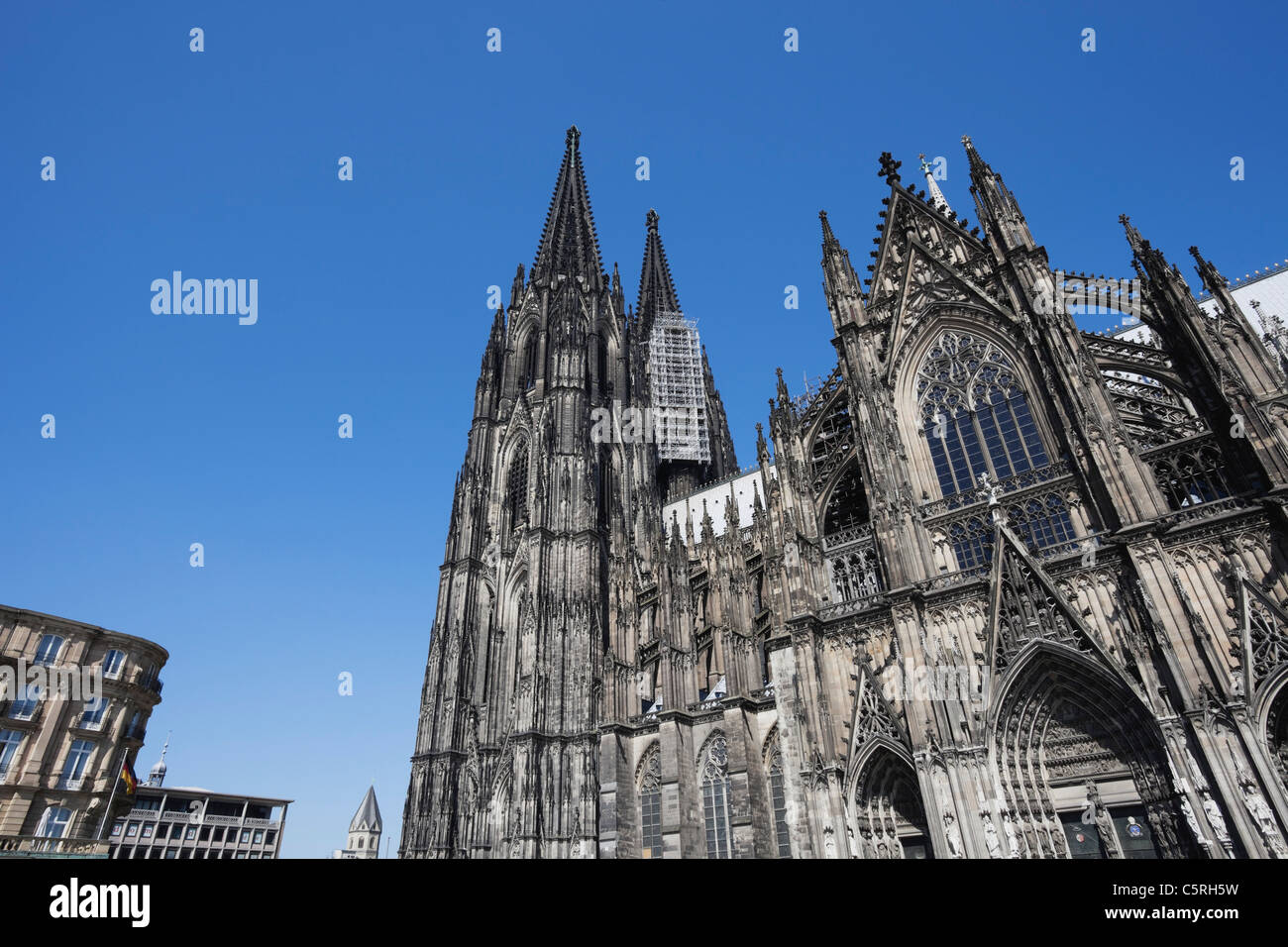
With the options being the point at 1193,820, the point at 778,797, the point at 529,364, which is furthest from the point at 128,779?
the point at 1193,820

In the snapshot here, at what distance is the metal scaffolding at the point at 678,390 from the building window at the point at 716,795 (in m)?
24.6

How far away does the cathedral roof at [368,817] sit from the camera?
343 ft

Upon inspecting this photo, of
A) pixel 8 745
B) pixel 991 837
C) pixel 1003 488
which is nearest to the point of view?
pixel 991 837

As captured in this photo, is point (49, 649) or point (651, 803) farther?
point (49, 649)

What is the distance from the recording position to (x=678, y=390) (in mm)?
52156

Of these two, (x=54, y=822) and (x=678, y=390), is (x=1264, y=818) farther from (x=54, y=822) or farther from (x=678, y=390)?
(x=678, y=390)

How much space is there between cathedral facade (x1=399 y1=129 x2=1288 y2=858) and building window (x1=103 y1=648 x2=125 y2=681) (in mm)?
13307

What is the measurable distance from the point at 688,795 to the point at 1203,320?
2110 cm

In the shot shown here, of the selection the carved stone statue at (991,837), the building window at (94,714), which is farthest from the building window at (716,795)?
the building window at (94,714)

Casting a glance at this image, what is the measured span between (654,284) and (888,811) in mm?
50103

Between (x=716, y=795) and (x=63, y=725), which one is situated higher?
(x=63, y=725)

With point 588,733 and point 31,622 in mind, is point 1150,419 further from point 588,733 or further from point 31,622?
point 31,622
